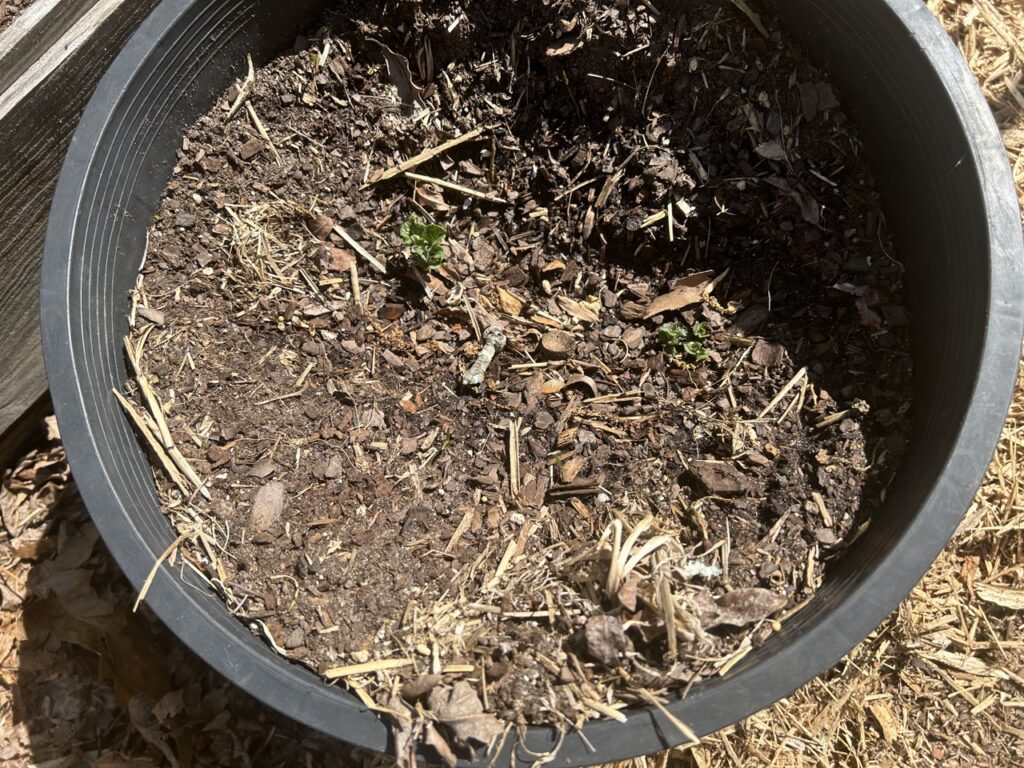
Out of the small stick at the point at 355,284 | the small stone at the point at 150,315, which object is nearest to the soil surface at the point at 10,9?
the small stone at the point at 150,315

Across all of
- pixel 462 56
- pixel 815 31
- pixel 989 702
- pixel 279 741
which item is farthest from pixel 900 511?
pixel 279 741

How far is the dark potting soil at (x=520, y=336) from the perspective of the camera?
1.35 metres

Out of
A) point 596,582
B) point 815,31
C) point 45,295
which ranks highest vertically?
point 45,295

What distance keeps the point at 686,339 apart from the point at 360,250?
746 millimetres

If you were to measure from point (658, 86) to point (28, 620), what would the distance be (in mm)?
2005

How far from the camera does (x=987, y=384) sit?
116 centimetres

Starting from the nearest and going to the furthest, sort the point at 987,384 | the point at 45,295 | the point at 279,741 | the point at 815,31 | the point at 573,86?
the point at 987,384
the point at 45,295
the point at 815,31
the point at 573,86
the point at 279,741

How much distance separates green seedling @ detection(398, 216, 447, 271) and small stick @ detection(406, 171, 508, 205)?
4.2 inches

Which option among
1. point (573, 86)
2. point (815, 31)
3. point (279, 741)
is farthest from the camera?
point (279, 741)

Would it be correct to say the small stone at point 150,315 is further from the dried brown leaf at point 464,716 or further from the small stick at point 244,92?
the dried brown leaf at point 464,716

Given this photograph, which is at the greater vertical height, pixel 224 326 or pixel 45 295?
pixel 45 295

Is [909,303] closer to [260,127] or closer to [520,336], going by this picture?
[520,336]

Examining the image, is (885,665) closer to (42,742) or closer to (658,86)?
(658,86)

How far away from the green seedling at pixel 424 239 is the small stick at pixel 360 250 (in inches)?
3.4
